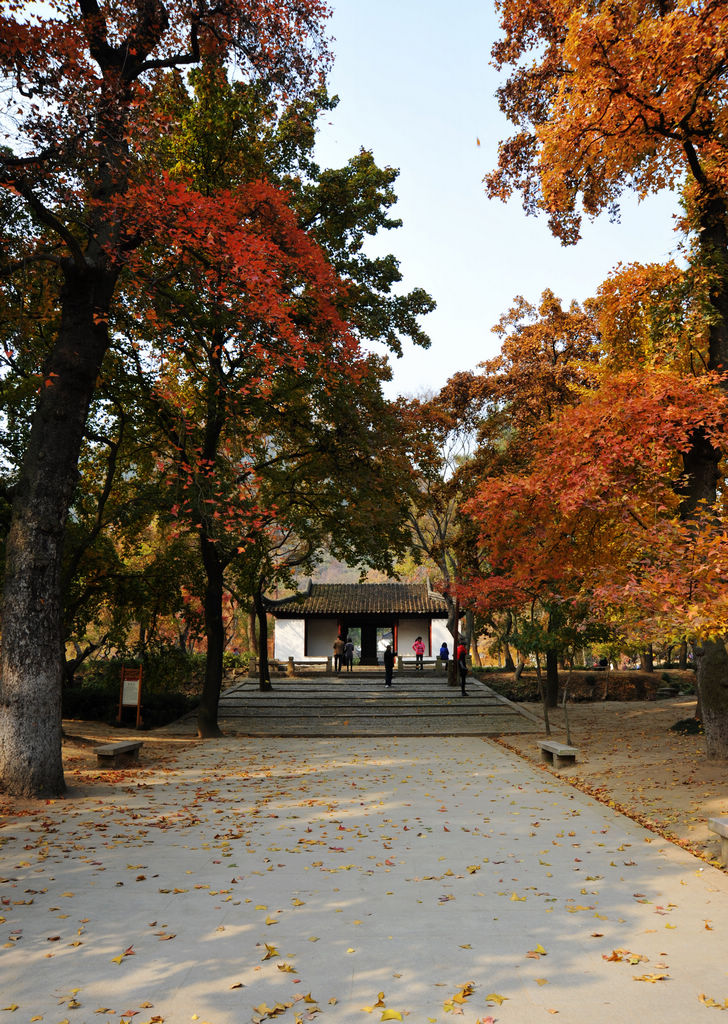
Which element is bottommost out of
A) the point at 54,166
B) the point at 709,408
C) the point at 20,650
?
the point at 20,650

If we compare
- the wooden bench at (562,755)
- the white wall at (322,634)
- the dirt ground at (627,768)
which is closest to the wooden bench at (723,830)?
the dirt ground at (627,768)

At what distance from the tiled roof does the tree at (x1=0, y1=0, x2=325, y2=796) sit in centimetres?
2439

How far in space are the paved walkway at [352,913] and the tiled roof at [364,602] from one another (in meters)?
25.2

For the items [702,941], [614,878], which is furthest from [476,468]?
[702,941]

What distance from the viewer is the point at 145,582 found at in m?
14.7

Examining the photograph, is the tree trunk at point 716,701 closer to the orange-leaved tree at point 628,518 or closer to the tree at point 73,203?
the orange-leaved tree at point 628,518

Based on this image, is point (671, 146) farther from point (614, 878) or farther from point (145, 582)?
point (145, 582)

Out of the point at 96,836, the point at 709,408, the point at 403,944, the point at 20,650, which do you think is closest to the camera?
the point at 403,944

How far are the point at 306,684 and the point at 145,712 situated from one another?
8.79m

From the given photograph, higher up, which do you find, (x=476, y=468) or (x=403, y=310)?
(x=403, y=310)

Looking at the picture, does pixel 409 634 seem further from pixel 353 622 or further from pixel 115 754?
pixel 115 754

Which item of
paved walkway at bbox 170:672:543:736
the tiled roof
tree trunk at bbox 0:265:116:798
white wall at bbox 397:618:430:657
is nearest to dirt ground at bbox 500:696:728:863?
paved walkway at bbox 170:672:543:736

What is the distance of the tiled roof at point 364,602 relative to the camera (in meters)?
33.7

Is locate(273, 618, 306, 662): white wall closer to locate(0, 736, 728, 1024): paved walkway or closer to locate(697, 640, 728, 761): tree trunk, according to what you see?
locate(697, 640, 728, 761): tree trunk
